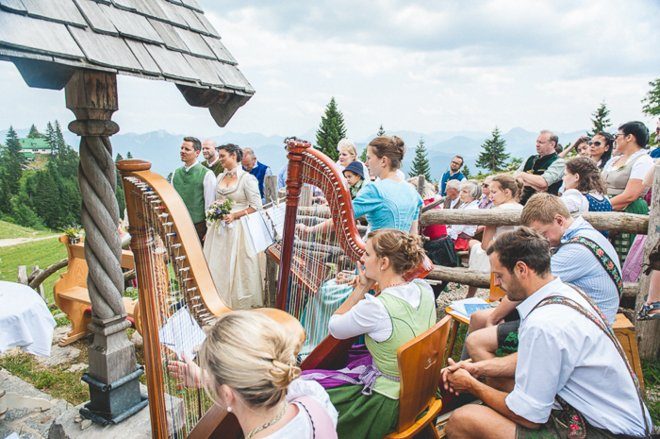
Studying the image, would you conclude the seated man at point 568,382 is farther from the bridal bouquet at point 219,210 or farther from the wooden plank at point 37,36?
the bridal bouquet at point 219,210

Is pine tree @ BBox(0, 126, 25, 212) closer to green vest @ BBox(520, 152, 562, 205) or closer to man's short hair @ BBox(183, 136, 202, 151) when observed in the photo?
man's short hair @ BBox(183, 136, 202, 151)

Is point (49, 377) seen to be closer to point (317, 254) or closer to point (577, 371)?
point (317, 254)

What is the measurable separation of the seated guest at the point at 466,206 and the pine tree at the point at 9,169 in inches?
2012

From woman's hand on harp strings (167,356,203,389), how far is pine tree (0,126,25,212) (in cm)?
5249

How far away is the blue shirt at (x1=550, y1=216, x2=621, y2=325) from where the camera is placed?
8.27 ft

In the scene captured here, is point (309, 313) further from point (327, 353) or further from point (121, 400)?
point (121, 400)

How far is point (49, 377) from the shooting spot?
3.94m

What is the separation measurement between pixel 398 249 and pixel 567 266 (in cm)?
118

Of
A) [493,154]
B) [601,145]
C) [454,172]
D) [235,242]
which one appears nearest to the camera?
[601,145]

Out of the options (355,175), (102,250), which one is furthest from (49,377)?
(355,175)

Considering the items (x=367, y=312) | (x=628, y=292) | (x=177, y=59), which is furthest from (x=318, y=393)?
(x=628, y=292)

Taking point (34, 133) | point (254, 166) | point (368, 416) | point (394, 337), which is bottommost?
point (368, 416)

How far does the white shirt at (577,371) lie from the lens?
1700 millimetres

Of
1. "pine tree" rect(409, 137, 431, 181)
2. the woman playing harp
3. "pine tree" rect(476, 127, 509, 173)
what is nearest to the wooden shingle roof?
the woman playing harp
